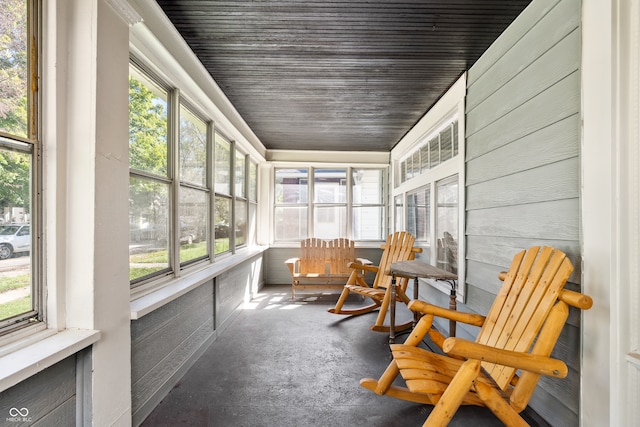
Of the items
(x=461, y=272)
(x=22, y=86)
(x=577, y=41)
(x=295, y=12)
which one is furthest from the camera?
(x=461, y=272)

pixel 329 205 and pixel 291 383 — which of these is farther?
pixel 329 205

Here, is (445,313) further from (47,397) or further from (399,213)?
(399,213)

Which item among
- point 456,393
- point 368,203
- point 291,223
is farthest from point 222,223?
point 368,203

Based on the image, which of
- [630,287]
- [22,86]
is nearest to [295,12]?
[22,86]

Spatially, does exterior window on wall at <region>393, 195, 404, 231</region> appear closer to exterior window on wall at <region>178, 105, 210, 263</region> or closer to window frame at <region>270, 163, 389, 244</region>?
window frame at <region>270, 163, 389, 244</region>

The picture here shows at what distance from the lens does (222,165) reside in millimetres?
3377

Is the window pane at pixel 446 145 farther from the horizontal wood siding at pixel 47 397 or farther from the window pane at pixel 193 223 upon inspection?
the horizontal wood siding at pixel 47 397

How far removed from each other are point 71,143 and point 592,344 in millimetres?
2536

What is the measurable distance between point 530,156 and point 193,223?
2612 mm

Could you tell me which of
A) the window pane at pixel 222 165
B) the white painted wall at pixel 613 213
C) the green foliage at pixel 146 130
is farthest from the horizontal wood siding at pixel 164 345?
the white painted wall at pixel 613 213

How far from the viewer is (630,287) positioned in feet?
3.81

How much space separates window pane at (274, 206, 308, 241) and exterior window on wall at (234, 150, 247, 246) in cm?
108

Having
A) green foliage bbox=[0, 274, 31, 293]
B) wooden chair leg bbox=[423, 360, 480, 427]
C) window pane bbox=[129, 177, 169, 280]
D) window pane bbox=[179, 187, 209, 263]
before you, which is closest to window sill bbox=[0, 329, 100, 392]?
green foliage bbox=[0, 274, 31, 293]

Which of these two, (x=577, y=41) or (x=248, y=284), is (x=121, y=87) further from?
(x=248, y=284)
